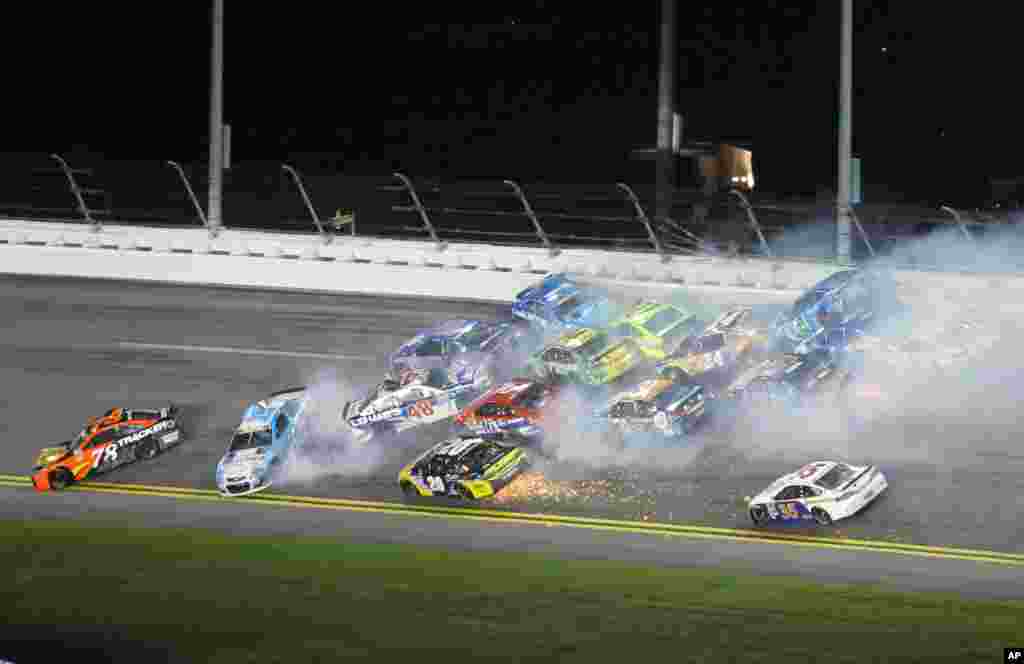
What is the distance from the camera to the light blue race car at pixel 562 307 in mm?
28766

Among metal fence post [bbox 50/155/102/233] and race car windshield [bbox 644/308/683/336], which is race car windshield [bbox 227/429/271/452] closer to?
race car windshield [bbox 644/308/683/336]

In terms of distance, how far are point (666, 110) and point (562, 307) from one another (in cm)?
695

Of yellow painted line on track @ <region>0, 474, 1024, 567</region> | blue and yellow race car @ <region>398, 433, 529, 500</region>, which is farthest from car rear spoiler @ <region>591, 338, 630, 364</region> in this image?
yellow painted line on track @ <region>0, 474, 1024, 567</region>

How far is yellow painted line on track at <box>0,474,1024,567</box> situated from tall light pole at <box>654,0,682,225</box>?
455 inches

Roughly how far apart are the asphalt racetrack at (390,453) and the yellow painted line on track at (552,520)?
8.8 inches

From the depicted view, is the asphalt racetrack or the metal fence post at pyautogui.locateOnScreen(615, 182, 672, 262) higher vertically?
the metal fence post at pyautogui.locateOnScreen(615, 182, 672, 262)

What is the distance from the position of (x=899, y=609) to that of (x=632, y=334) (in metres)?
10.0

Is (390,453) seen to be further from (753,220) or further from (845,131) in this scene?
(845,131)

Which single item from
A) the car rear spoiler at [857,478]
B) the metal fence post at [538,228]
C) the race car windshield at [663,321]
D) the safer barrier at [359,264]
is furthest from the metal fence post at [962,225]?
the car rear spoiler at [857,478]

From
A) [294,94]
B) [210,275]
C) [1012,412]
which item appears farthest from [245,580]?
[294,94]

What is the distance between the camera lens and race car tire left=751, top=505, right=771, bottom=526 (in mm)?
21469

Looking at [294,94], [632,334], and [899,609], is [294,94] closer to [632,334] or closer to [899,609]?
[632,334]

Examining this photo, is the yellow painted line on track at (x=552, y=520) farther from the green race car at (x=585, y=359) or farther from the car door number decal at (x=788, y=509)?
the green race car at (x=585, y=359)

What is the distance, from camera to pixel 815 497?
21.3m
